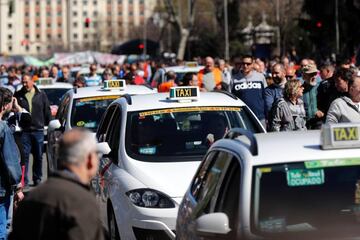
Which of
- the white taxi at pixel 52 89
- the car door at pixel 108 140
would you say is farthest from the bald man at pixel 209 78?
the car door at pixel 108 140

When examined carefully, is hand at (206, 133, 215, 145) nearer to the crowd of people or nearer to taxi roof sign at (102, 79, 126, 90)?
the crowd of people

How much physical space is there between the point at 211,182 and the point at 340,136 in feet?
3.05

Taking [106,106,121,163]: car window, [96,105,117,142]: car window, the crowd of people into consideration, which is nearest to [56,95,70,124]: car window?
the crowd of people

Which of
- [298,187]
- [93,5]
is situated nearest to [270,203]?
[298,187]

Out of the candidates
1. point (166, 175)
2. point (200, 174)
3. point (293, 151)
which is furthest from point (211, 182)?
point (166, 175)

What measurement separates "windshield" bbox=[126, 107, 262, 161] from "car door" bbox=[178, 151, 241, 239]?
253cm

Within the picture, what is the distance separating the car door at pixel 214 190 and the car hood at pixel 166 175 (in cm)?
147

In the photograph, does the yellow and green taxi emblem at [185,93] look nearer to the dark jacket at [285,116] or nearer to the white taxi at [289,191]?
the dark jacket at [285,116]

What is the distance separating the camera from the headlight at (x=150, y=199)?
828cm

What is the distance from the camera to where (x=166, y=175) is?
862cm

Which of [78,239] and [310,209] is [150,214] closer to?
[310,209]

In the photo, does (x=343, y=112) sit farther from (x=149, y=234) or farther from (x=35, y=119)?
(x=35, y=119)

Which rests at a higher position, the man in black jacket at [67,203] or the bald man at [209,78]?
the man in black jacket at [67,203]

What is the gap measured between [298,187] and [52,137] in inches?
343
